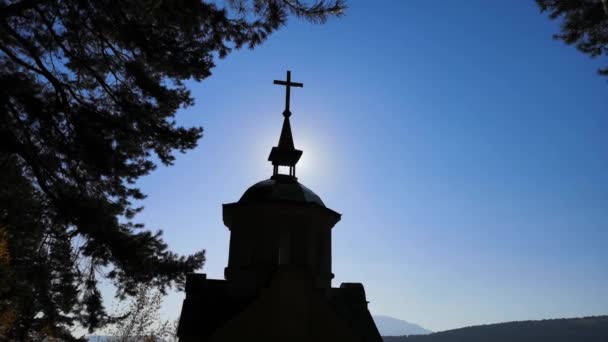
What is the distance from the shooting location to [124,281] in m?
7.80

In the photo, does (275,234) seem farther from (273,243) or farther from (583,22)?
(583,22)

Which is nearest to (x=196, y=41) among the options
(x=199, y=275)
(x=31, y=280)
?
(x=31, y=280)

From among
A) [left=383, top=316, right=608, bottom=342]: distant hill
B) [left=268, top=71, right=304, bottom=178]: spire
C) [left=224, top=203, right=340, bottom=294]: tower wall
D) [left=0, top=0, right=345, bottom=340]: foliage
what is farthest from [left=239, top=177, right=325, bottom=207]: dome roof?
[left=383, top=316, right=608, bottom=342]: distant hill

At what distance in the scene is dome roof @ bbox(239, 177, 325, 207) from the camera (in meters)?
15.1

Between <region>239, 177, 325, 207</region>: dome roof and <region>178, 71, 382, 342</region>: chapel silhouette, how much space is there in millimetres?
36

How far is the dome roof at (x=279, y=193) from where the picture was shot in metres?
15.1

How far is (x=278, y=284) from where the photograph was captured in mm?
12711

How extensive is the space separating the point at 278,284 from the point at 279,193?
11.8 ft

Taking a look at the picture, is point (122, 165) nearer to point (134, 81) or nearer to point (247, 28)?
point (134, 81)

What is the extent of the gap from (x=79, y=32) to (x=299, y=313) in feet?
30.0

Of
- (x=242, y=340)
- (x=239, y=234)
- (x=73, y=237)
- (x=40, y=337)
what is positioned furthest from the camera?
(x=40, y=337)

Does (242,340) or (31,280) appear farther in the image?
(242,340)

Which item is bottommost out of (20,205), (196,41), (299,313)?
(299,313)

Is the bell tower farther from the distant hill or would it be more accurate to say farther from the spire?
the distant hill
